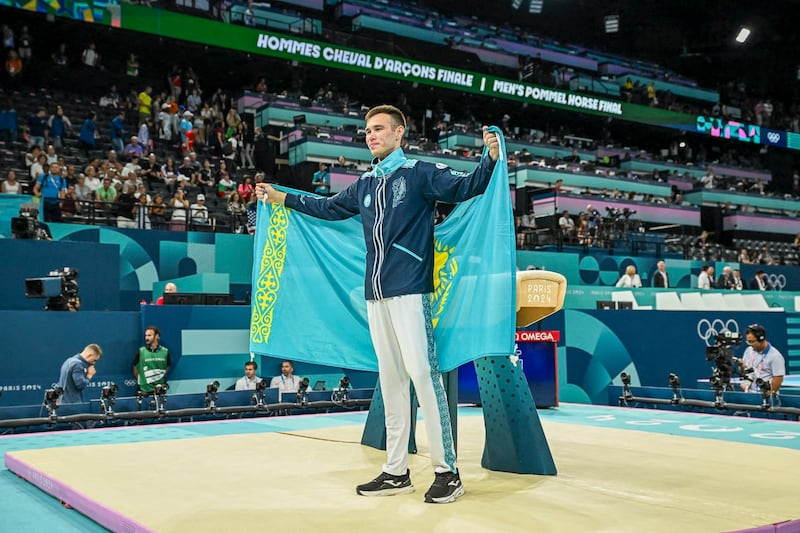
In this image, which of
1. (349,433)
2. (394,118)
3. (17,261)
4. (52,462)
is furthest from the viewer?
(17,261)

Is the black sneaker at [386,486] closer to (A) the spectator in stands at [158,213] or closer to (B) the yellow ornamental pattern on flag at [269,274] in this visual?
(B) the yellow ornamental pattern on flag at [269,274]

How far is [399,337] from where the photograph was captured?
384 centimetres

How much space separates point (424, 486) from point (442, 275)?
1181 millimetres

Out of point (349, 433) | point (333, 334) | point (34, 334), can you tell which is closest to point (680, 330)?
point (349, 433)

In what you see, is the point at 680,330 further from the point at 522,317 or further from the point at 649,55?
the point at 649,55

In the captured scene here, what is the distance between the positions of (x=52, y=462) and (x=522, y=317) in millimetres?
3145

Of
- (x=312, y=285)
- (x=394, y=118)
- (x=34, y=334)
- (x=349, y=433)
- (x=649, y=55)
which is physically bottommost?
(x=349, y=433)

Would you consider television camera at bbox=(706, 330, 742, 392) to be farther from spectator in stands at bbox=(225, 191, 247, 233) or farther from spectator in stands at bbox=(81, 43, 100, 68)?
spectator in stands at bbox=(81, 43, 100, 68)

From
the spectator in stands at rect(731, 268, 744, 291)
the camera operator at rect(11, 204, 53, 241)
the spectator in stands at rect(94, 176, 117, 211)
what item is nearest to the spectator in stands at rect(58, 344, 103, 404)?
the camera operator at rect(11, 204, 53, 241)

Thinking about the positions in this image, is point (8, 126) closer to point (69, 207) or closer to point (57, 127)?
point (57, 127)

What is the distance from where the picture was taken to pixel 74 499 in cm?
389

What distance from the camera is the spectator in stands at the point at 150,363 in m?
9.13

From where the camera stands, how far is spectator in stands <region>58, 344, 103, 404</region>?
325 inches

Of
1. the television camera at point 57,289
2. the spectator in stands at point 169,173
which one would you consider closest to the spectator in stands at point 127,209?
the spectator in stands at point 169,173
